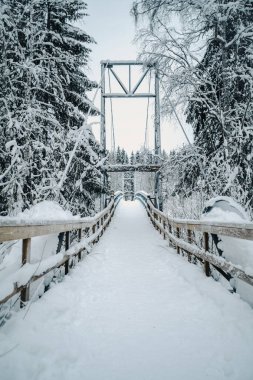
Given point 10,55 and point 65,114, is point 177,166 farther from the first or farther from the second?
point 10,55

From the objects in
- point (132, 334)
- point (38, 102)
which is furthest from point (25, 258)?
point (38, 102)

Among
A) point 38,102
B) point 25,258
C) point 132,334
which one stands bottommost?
point 132,334

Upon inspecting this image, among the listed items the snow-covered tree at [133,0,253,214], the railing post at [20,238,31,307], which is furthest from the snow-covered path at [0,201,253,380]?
the snow-covered tree at [133,0,253,214]

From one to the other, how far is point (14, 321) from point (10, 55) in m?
8.94

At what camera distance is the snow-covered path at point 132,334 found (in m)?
2.02

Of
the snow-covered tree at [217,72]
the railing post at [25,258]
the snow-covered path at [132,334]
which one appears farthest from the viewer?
the snow-covered tree at [217,72]

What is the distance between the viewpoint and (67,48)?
36.1 ft

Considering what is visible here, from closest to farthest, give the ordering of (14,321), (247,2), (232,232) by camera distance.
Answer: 1. (14,321)
2. (232,232)
3. (247,2)

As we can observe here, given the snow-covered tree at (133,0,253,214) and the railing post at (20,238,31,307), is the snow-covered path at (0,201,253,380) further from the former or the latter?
the snow-covered tree at (133,0,253,214)

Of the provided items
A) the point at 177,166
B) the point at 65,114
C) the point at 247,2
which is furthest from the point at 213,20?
the point at 65,114

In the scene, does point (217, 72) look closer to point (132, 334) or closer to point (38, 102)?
point (38, 102)

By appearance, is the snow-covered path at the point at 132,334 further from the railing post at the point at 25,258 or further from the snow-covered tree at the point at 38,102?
the snow-covered tree at the point at 38,102

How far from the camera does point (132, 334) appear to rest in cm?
264

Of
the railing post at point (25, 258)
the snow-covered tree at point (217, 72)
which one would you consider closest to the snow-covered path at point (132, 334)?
the railing post at point (25, 258)
